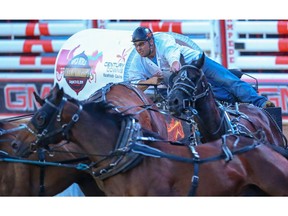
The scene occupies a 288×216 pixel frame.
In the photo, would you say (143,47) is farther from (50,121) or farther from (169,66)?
(50,121)

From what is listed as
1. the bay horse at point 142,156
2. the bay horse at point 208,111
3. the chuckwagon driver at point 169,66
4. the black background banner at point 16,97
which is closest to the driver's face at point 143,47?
the chuckwagon driver at point 169,66

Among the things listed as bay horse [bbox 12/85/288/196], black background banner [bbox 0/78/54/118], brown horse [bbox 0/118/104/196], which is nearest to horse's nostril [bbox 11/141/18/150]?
bay horse [bbox 12/85/288/196]

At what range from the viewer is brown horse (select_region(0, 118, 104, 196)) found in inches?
253

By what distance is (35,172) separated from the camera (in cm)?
654

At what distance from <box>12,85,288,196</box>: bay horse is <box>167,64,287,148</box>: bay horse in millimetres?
626

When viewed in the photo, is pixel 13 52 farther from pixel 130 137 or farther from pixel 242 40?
pixel 130 137

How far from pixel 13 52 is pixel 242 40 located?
3.24 metres

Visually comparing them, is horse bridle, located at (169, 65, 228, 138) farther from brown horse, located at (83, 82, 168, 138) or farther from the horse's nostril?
the horse's nostril

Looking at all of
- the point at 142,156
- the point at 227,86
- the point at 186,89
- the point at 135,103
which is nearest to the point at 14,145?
the point at 142,156

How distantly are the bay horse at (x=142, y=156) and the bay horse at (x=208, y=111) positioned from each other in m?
0.63

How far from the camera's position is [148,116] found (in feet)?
21.9

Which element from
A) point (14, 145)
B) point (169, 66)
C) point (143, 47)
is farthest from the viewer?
point (169, 66)

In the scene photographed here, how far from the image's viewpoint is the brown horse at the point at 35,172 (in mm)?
6426

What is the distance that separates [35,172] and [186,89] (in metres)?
1.41
